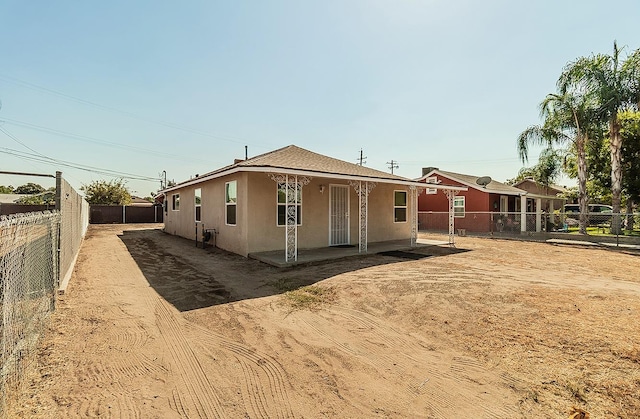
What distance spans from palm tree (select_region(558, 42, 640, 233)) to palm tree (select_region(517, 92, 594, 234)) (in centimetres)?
53

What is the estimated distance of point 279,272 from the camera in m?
7.59

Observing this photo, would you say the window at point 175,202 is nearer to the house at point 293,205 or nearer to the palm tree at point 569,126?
the house at point 293,205

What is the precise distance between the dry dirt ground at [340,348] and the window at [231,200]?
3604mm

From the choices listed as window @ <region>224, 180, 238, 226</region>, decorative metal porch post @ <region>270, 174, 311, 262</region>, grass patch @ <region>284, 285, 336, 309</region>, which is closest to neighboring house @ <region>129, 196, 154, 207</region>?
window @ <region>224, 180, 238, 226</region>

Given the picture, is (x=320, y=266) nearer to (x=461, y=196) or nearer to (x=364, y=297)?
(x=364, y=297)

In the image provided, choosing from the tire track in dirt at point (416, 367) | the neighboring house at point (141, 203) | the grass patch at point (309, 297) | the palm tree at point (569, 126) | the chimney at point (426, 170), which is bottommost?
the tire track in dirt at point (416, 367)

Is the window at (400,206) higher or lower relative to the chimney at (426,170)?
lower

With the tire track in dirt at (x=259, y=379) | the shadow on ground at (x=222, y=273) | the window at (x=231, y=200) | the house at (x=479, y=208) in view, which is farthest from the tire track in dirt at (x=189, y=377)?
the house at (x=479, y=208)

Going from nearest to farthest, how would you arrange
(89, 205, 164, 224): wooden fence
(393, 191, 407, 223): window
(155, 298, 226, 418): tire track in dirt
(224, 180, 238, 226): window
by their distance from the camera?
1. (155, 298, 226, 418): tire track in dirt
2. (224, 180, 238, 226): window
3. (393, 191, 407, 223): window
4. (89, 205, 164, 224): wooden fence

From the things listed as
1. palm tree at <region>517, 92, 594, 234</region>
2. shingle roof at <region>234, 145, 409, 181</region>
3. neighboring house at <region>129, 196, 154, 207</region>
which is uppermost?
palm tree at <region>517, 92, 594, 234</region>

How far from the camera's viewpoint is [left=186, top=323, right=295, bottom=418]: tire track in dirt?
8.26 ft

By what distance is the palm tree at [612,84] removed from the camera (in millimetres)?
14508

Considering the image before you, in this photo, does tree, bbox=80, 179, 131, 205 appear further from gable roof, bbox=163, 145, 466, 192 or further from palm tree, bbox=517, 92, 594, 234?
palm tree, bbox=517, 92, 594, 234

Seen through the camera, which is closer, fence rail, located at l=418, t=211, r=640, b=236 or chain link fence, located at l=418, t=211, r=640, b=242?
chain link fence, located at l=418, t=211, r=640, b=242
